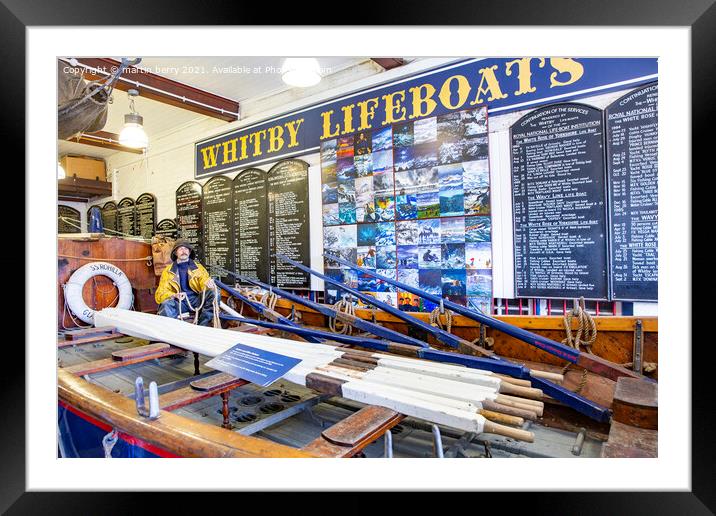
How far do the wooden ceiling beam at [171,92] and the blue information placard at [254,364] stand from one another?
5.43ft

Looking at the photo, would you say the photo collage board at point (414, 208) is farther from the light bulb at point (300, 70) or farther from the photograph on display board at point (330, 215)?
the light bulb at point (300, 70)

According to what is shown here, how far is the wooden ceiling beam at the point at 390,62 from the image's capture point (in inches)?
113

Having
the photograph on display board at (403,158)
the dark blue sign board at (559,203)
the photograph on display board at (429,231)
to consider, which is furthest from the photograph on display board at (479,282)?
the photograph on display board at (403,158)

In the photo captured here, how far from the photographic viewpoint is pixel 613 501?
119 cm

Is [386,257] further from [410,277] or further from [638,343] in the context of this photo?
[638,343]

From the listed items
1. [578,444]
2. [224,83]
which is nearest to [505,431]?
[578,444]

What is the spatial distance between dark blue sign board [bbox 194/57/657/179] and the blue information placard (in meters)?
2.32

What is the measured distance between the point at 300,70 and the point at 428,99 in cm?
146

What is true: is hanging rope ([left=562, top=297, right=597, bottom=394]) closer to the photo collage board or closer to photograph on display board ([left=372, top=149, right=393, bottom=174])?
the photo collage board

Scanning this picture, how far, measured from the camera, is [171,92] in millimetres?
2900
